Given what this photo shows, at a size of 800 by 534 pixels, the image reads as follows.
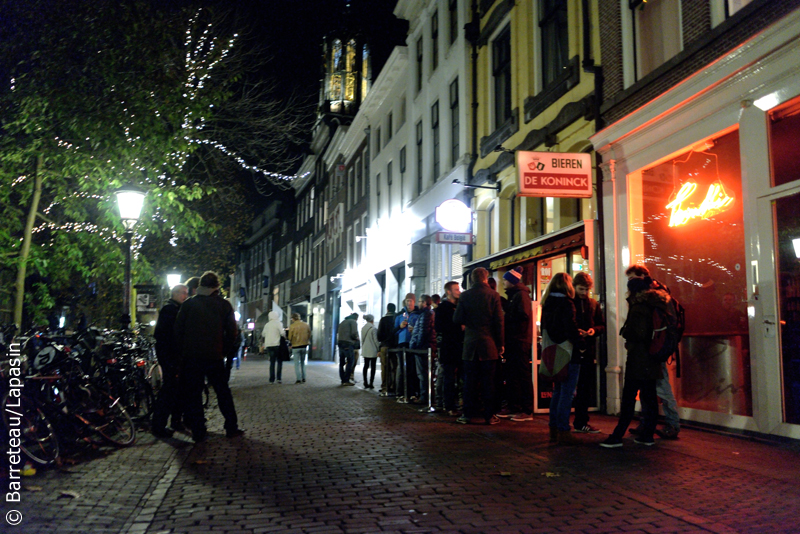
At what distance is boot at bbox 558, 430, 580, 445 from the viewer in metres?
6.85

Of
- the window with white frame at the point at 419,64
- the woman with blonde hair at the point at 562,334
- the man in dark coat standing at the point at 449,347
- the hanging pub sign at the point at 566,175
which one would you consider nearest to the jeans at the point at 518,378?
the man in dark coat standing at the point at 449,347

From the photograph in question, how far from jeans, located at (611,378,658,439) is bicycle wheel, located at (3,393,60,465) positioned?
5191 millimetres

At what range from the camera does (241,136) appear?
1427 centimetres

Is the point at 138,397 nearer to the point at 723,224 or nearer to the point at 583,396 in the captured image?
the point at 583,396

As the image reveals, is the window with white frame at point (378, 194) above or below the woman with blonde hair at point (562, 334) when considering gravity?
above

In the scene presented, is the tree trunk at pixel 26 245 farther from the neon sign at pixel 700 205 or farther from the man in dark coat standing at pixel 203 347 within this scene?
the neon sign at pixel 700 205

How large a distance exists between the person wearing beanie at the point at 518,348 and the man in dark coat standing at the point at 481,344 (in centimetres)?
26

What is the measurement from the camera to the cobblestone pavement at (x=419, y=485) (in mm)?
4121

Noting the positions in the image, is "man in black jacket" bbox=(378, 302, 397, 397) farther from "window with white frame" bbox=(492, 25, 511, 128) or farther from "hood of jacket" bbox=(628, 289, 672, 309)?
"hood of jacket" bbox=(628, 289, 672, 309)

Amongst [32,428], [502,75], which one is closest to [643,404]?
[32,428]

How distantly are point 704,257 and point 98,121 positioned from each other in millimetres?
9998

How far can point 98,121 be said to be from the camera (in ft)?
38.1

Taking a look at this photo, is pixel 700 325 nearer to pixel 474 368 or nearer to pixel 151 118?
pixel 474 368

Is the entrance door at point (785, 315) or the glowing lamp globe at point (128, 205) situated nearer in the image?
the entrance door at point (785, 315)
